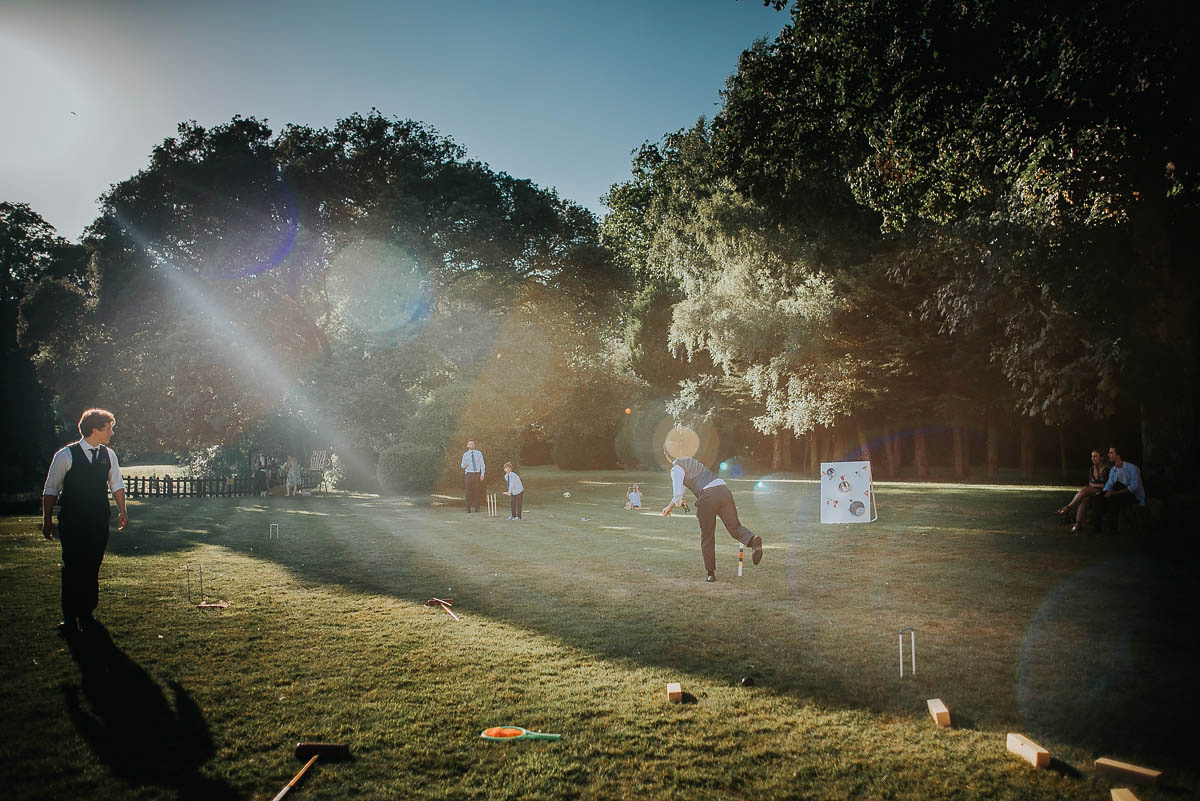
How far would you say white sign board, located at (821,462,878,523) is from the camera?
15.9 m

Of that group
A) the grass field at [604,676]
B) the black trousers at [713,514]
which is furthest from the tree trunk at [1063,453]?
the black trousers at [713,514]

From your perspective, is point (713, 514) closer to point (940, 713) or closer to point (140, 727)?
point (940, 713)

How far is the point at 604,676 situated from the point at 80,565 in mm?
5536

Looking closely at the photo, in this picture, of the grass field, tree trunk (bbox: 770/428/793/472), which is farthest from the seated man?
tree trunk (bbox: 770/428/793/472)

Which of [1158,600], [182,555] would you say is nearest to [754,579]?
[1158,600]

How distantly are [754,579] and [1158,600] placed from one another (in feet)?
16.1

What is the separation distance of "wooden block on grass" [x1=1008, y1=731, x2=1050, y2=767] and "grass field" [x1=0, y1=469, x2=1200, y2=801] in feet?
0.22

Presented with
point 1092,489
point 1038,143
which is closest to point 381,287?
point 1038,143

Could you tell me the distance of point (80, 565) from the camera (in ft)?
23.5

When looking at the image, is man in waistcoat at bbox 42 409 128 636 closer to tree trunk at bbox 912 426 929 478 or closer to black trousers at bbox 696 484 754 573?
black trousers at bbox 696 484 754 573

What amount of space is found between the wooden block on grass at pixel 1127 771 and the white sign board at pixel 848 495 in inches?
467

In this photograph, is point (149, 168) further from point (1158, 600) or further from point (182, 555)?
point (1158, 600)

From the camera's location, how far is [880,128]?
12195 mm

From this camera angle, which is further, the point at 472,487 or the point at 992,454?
the point at 992,454
